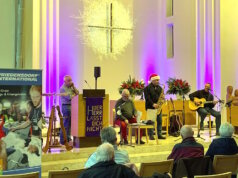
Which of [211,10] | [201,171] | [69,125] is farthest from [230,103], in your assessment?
[201,171]

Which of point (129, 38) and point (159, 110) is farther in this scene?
point (129, 38)

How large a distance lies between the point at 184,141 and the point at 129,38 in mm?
7791

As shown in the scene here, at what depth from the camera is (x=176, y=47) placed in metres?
12.8

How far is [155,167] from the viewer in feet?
14.2

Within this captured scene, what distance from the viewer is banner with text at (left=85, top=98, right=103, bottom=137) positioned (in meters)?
7.57

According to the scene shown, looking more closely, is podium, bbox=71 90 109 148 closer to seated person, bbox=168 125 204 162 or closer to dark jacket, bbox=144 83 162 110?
dark jacket, bbox=144 83 162 110

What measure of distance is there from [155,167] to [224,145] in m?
1.24

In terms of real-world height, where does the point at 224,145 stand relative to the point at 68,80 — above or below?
below

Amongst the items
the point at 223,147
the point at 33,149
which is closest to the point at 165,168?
the point at 223,147

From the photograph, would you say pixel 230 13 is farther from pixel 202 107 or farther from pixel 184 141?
pixel 184 141

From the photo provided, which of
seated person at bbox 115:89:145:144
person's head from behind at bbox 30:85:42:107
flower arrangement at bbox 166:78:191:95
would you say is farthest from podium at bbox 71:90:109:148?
flower arrangement at bbox 166:78:191:95

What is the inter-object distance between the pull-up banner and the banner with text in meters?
2.77

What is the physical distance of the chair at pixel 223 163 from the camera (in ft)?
15.3

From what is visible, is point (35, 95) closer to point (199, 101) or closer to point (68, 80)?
point (68, 80)
